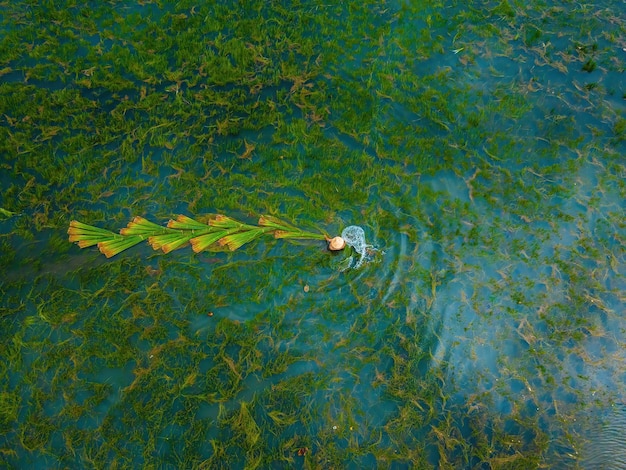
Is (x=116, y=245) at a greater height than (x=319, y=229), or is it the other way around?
(x=319, y=229)

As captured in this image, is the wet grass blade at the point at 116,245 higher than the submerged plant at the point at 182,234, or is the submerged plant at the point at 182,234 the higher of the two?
the submerged plant at the point at 182,234

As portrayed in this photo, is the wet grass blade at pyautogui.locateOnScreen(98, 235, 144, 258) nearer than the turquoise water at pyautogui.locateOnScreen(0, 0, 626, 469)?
No

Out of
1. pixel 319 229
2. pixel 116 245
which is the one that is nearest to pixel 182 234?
pixel 116 245

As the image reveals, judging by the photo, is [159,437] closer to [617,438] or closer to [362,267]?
[362,267]

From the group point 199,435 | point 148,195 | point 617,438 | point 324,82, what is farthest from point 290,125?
point 617,438

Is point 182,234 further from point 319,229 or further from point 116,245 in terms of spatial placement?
point 319,229

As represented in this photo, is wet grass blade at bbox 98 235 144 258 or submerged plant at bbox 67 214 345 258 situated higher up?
submerged plant at bbox 67 214 345 258
